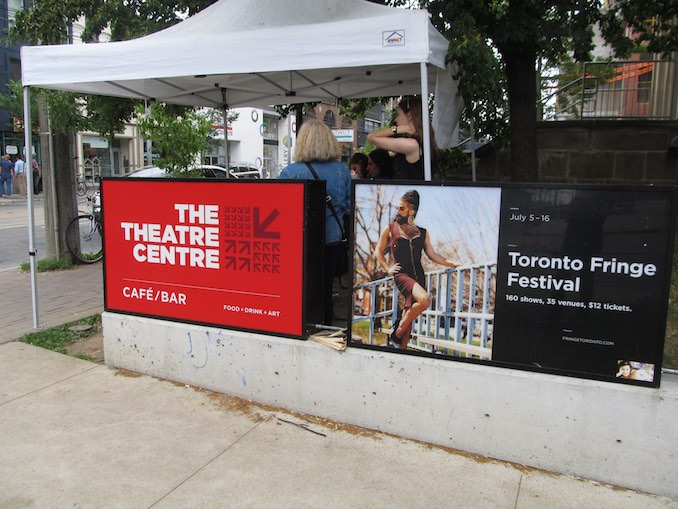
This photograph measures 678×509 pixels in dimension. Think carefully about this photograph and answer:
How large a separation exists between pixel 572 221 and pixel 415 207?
2.90 ft

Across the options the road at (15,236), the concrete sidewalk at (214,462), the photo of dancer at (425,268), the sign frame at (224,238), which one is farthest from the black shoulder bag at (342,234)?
the road at (15,236)

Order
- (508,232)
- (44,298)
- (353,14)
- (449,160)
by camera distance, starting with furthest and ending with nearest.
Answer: (449,160), (44,298), (353,14), (508,232)

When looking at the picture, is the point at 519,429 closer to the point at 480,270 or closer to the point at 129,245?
the point at 480,270

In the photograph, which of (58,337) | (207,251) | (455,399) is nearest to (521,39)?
(207,251)

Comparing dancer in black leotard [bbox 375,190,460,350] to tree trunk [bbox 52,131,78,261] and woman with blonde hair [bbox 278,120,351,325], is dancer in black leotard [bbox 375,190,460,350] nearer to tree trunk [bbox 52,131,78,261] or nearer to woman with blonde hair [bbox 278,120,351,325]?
woman with blonde hair [bbox 278,120,351,325]

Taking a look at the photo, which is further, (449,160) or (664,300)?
(449,160)

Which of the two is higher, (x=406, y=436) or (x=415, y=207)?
(x=415, y=207)

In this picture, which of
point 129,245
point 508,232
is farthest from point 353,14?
point 129,245

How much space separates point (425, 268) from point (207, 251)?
168cm

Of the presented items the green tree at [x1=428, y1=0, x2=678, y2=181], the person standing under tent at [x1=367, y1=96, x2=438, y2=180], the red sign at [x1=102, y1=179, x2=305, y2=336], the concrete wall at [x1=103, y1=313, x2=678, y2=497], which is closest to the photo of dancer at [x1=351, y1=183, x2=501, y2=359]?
the concrete wall at [x1=103, y1=313, x2=678, y2=497]

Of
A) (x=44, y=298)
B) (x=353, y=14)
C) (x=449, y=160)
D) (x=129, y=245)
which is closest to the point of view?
(x=353, y=14)

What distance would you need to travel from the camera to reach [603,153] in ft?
28.1

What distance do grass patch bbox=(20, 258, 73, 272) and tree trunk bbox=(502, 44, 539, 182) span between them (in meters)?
6.85

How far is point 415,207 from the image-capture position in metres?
3.27
